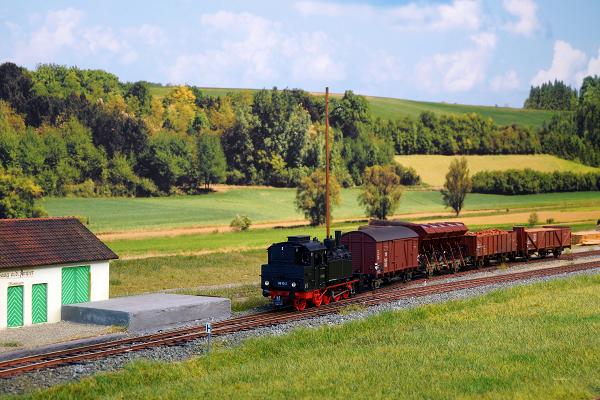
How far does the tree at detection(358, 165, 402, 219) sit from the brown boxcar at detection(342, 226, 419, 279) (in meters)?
41.3

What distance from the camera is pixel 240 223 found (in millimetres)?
74375

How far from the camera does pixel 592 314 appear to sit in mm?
28000

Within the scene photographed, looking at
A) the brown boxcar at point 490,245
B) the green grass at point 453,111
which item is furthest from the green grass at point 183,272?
the green grass at point 453,111

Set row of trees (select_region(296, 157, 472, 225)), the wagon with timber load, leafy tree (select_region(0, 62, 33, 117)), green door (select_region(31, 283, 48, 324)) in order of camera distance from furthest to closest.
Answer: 1. leafy tree (select_region(0, 62, 33, 117))
2. row of trees (select_region(296, 157, 472, 225))
3. the wagon with timber load
4. green door (select_region(31, 283, 48, 324))

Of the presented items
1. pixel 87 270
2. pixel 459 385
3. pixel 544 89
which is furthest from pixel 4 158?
pixel 544 89

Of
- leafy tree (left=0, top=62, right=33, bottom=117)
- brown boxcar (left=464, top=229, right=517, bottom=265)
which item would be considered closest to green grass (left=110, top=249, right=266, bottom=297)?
brown boxcar (left=464, top=229, right=517, bottom=265)

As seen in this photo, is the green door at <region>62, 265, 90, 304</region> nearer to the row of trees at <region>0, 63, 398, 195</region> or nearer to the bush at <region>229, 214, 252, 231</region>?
the bush at <region>229, 214, 252, 231</region>

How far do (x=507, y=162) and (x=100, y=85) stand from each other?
58.9m

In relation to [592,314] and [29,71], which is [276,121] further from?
[592,314]

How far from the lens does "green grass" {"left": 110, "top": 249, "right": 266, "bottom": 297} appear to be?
44000 millimetres

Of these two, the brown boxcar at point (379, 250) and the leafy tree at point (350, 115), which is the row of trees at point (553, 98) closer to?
the leafy tree at point (350, 115)

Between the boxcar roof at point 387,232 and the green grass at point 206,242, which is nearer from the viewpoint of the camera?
the boxcar roof at point 387,232

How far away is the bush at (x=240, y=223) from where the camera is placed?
74.2 meters

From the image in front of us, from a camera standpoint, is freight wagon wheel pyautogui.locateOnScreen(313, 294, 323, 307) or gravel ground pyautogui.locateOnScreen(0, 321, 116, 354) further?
freight wagon wheel pyautogui.locateOnScreen(313, 294, 323, 307)
